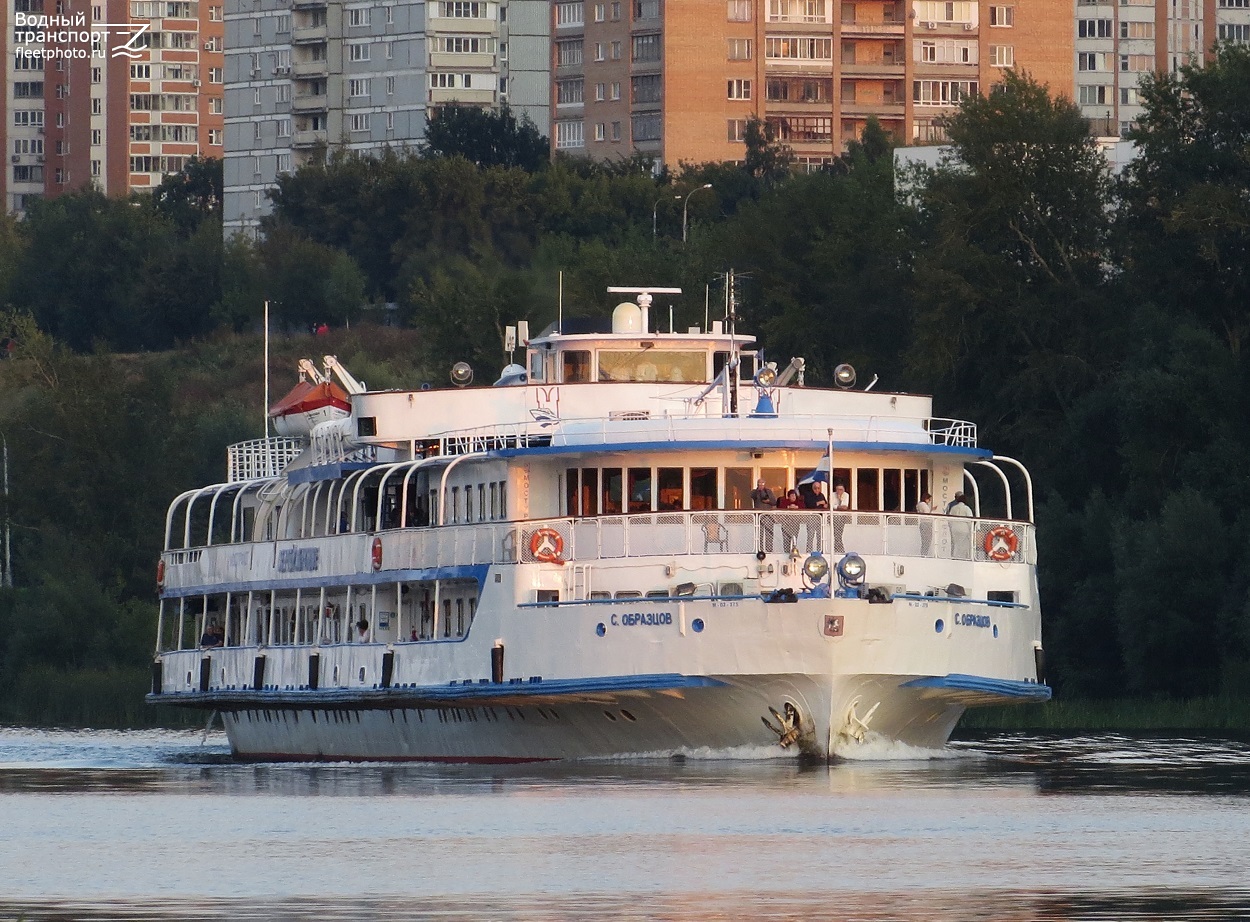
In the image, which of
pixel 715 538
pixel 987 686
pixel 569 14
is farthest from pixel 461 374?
pixel 569 14

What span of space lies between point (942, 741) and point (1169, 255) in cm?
3214

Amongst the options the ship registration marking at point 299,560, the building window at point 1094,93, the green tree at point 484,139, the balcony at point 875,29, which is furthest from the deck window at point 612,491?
the building window at point 1094,93

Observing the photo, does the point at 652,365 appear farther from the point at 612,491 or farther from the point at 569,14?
the point at 569,14

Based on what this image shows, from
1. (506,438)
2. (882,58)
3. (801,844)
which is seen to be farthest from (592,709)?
(882,58)

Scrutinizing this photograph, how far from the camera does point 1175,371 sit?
249ft

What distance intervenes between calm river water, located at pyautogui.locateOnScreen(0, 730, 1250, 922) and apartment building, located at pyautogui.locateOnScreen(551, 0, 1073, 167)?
128 metres

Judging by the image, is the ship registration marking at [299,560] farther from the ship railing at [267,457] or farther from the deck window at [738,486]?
the deck window at [738,486]

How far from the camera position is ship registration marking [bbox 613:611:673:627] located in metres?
46.3

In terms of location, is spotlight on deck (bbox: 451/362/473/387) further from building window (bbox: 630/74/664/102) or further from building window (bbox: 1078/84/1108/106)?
building window (bbox: 1078/84/1108/106)

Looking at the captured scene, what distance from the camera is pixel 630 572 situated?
156 ft

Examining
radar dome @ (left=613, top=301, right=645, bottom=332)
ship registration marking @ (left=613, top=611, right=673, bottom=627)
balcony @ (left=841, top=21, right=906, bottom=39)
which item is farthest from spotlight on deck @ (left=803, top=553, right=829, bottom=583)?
balcony @ (left=841, top=21, right=906, bottom=39)

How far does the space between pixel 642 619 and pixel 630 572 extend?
127cm

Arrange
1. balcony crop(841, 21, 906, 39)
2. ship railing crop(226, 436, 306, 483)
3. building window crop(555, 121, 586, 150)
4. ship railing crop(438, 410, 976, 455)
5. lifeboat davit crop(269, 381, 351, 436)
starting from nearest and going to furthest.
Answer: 1. ship railing crop(438, 410, 976, 455)
2. lifeboat davit crop(269, 381, 351, 436)
3. ship railing crop(226, 436, 306, 483)
4. balcony crop(841, 21, 906, 39)
5. building window crop(555, 121, 586, 150)

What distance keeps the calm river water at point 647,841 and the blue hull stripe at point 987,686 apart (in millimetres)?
1234
